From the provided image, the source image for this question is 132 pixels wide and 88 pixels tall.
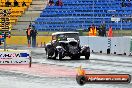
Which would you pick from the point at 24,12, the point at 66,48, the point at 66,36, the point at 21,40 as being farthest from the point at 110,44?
the point at 24,12

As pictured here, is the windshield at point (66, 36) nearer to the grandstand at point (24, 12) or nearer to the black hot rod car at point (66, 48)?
the black hot rod car at point (66, 48)

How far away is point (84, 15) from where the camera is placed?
5091 cm

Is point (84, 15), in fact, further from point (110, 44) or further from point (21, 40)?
point (110, 44)

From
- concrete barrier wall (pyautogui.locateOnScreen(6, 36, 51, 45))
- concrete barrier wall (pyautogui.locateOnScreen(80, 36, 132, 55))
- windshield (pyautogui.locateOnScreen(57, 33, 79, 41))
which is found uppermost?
windshield (pyautogui.locateOnScreen(57, 33, 79, 41))

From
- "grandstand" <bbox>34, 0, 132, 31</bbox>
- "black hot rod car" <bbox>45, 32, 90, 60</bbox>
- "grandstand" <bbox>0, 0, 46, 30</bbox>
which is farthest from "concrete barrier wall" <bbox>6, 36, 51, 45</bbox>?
"black hot rod car" <bbox>45, 32, 90, 60</bbox>

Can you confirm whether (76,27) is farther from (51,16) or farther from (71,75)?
(71,75)

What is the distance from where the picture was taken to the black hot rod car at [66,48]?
29.4 metres

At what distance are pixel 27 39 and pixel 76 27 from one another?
5.21 metres

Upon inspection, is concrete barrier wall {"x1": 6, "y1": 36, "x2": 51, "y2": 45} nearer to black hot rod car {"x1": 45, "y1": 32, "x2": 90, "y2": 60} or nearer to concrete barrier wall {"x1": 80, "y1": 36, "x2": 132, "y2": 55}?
concrete barrier wall {"x1": 80, "y1": 36, "x2": 132, "y2": 55}

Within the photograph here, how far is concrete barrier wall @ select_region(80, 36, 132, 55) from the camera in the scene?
34.5 meters

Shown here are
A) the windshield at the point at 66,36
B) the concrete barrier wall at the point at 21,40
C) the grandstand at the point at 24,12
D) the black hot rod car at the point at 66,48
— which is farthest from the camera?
the grandstand at the point at 24,12

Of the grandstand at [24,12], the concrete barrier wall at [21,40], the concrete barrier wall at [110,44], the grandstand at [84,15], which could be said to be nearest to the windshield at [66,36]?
the concrete barrier wall at [110,44]

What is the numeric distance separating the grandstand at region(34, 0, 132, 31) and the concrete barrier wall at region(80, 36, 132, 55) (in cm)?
886

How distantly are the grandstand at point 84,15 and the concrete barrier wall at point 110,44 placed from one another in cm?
886
